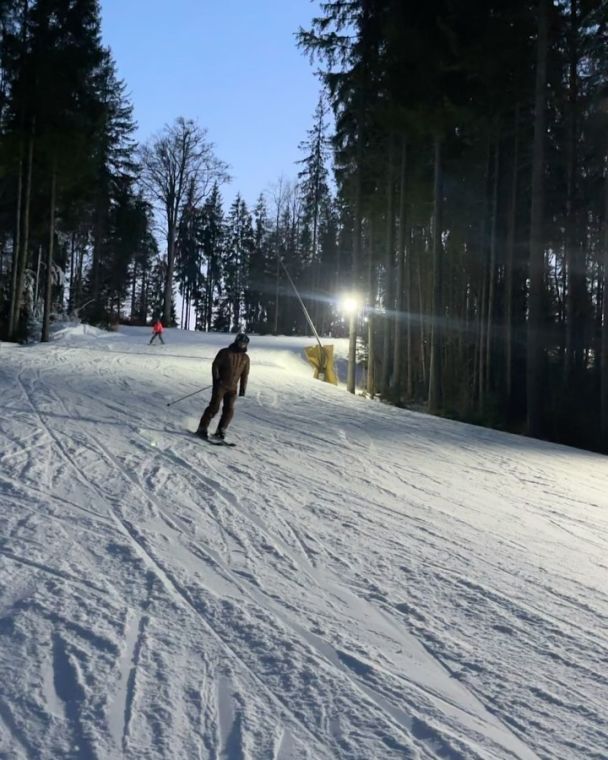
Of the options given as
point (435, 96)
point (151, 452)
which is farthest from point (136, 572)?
point (435, 96)

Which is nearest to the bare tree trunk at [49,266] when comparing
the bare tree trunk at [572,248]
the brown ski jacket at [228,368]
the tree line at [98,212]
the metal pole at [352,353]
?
the tree line at [98,212]

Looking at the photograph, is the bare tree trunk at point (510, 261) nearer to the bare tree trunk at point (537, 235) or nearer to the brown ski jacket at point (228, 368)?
the bare tree trunk at point (537, 235)

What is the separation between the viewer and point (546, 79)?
46.4 ft

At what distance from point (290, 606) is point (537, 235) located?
41.7 ft

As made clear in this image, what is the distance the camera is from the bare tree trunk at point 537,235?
13812 mm

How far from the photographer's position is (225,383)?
9844 mm

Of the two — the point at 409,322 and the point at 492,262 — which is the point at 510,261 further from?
the point at 409,322

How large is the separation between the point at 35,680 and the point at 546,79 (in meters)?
15.7

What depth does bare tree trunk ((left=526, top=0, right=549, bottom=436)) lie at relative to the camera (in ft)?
45.3

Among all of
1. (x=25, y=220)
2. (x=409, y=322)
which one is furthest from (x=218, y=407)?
(x=25, y=220)

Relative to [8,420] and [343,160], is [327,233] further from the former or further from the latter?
[8,420]

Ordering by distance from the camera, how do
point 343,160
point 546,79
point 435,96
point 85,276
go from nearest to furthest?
point 546,79
point 435,96
point 343,160
point 85,276

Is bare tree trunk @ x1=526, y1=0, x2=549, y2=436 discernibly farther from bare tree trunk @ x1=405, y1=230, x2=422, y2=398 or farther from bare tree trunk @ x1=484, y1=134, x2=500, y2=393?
bare tree trunk @ x1=405, y1=230, x2=422, y2=398

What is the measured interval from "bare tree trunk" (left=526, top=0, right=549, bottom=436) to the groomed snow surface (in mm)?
6236
